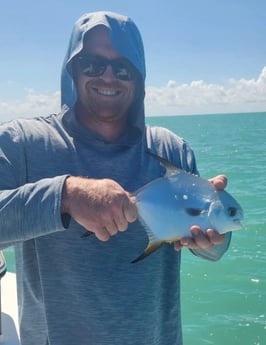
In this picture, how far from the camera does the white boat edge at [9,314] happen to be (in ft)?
11.0

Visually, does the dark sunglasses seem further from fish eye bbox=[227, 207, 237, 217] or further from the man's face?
fish eye bbox=[227, 207, 237, 217]

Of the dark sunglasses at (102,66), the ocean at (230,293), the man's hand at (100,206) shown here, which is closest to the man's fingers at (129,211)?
the man's hand at (100,206)

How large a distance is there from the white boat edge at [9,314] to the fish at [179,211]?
2014 mm

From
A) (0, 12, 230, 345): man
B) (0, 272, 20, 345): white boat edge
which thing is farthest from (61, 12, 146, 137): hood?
(0, 272, 20, 345): white boat edge

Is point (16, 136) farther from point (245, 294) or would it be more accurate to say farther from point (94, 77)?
point (245, 294)

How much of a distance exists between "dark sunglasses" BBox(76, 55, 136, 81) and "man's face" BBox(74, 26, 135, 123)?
0.01 m

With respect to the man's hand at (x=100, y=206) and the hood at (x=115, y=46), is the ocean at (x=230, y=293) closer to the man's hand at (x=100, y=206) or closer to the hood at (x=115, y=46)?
the hood at (x=115, y=46)

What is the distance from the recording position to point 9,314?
147 inches

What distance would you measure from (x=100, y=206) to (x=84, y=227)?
23 cm

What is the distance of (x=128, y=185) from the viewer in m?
2.04

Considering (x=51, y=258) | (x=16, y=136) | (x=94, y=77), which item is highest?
(x=94, y=77)

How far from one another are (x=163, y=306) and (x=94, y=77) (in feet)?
3.47

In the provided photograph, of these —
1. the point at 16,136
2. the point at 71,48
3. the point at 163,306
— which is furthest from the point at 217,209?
the point at 71,48

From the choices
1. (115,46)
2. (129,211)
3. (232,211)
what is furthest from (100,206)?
(115,46)
